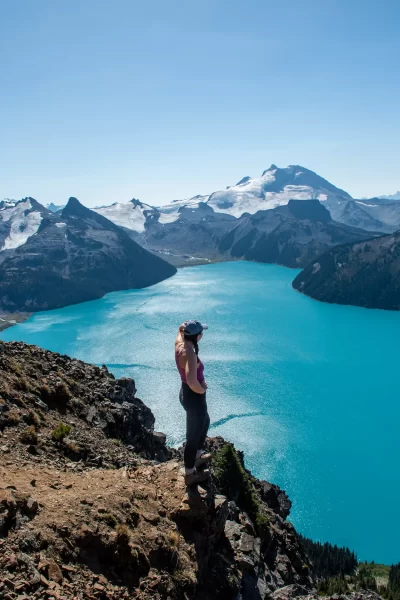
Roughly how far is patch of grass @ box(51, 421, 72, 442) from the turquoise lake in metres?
35.3

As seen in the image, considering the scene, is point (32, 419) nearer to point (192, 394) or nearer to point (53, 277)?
point (192, 394)

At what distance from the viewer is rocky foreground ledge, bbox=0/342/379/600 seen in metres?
7.20

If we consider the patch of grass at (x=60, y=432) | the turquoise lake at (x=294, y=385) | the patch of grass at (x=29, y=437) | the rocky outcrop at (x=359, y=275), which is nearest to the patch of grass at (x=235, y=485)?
the patch of grass at (x=60, y=432)

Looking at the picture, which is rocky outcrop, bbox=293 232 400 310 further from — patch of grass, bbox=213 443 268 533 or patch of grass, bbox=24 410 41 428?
patch of grass, bbox=24 410 41 428

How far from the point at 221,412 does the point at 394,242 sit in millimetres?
123261

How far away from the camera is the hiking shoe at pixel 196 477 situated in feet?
32.9

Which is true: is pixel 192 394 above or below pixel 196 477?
above

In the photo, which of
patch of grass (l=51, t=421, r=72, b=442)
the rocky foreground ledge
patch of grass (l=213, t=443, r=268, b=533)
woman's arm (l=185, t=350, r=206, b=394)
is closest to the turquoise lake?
patch of grass (l=213, t=443, r=268, b=533)

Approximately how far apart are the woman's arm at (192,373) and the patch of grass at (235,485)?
45.0 ft

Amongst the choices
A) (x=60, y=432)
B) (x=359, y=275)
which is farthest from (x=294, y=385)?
(x=359, y=275)

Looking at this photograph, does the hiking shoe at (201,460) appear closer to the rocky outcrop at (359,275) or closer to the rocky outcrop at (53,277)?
the rocky outcrop at (359,275)

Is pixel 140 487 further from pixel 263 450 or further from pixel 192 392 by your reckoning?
pixel 263 450

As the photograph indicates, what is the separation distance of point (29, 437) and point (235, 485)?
14.6 m

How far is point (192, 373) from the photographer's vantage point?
9555mm
